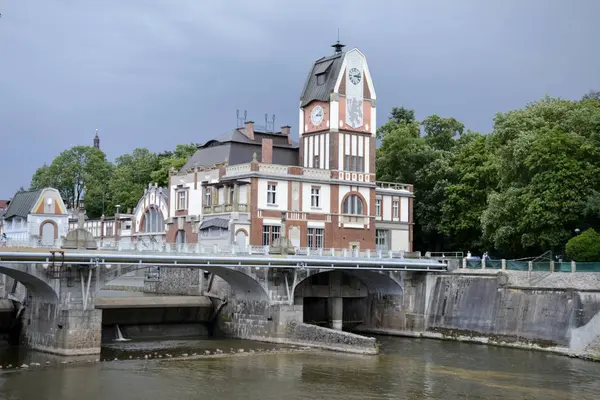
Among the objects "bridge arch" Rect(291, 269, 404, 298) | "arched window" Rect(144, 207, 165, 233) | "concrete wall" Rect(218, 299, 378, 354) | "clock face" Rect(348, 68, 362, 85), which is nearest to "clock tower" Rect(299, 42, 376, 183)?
"clock face" Rect(348, 68, 362, 85)

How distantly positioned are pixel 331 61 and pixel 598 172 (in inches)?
928

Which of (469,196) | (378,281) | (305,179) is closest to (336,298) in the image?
(378,281)

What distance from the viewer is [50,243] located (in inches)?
1800

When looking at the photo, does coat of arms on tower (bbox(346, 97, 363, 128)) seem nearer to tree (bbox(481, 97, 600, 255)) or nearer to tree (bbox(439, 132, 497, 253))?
tree (bbox(481, 97, 600, 255))

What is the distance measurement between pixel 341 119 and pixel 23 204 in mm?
29566

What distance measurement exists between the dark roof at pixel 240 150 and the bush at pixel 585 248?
82.9 ft

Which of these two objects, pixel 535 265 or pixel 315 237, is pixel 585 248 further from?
pixel 315 237

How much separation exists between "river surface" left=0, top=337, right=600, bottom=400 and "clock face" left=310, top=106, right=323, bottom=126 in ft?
78.1

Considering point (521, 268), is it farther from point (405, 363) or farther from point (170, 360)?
point (170, 360)

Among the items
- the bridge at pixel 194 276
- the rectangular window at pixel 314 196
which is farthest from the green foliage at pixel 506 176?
the rectangular window at pixel 314 196

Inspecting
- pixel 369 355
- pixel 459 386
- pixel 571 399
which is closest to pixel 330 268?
pixel 369 355

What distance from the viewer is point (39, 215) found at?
7269 centimetres

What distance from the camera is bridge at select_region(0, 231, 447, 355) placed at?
4512 centimetres

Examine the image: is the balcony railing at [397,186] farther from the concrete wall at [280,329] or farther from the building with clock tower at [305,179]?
the concrete wall at [280,329]
